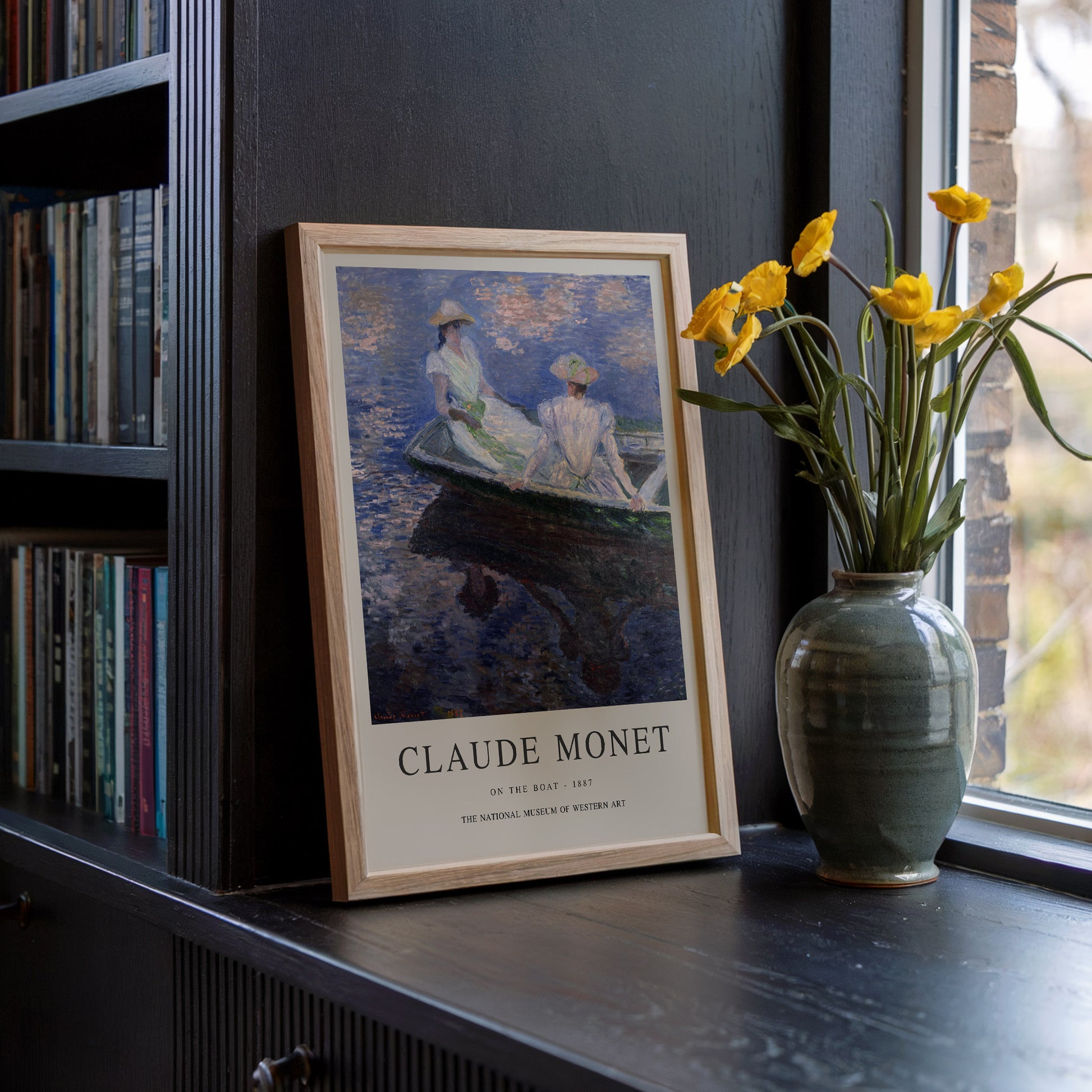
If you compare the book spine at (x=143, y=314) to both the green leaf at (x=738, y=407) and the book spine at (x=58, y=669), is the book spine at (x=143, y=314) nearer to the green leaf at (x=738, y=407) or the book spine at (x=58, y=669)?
the book spine at (x=58, y=669)

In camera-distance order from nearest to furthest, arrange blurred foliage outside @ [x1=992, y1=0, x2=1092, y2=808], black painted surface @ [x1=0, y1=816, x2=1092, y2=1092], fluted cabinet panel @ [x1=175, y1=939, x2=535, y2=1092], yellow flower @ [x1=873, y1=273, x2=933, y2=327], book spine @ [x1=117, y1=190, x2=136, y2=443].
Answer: black painted surface @ [x1=0, y1=816, x2=1092, y2=1092] < fluted cabinet panel @ [x1=175, y1=939, x2=535, y2=1092] < yellow flower @ [x1=873, y1=273, x2=933, y2=327] < blurred foliage outside @ [x1=992, y1=0, x2=1092, y2=808] < book spine @ [x1=117, y1=190, x2=136, y2=443]

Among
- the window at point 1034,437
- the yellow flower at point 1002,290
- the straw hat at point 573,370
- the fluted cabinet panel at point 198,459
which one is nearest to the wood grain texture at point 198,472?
the fluted cabinet panel at point 198,459

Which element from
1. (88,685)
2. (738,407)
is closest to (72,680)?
(88,685)

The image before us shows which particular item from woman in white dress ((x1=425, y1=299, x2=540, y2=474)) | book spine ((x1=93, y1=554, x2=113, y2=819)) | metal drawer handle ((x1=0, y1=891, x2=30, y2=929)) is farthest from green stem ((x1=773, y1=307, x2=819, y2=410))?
metal drawer handle ((x1=0, y1=891, x2=30, y2=929))

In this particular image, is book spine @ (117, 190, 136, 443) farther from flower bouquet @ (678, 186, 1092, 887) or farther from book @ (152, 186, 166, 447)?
flower bouquet @ (678, 186, 1092, 887)

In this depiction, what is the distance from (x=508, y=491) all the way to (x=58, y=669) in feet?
2.16

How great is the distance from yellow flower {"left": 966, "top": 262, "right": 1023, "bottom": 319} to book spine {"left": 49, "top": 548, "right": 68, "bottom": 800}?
3.42 feet

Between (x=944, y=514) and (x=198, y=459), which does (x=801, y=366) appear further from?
(x=198, y=459)

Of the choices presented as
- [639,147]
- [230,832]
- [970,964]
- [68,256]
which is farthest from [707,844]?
[68,256]

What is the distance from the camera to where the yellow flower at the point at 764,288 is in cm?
112

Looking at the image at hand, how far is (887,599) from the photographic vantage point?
1.14 meters

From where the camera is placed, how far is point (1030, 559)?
1.33m

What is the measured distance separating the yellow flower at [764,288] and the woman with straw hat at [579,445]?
18 cm

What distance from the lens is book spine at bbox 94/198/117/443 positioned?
1.42 metres
